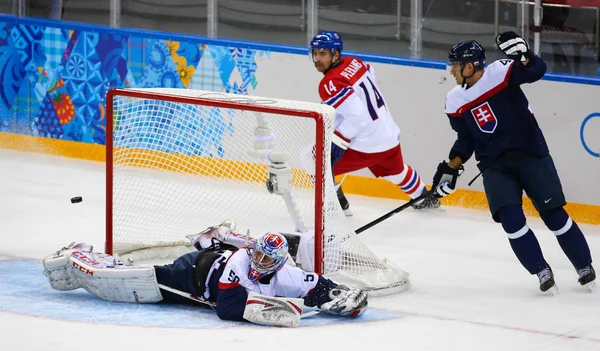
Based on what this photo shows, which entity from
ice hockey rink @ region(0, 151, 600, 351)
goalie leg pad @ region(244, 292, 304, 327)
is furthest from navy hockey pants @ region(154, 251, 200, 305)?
goalie leg pad @ region(244, 292, 304, 327)

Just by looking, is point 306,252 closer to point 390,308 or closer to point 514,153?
point 390,308

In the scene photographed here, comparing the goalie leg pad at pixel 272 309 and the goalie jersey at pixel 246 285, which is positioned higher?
the goalie jersey at pixel 246 285

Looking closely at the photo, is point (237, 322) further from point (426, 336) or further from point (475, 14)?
point (475, 14)

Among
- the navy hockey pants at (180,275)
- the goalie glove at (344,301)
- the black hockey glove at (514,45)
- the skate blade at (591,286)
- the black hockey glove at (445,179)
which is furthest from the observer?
the black hockey glove at (445,179)

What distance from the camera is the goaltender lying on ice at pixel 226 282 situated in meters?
4.98

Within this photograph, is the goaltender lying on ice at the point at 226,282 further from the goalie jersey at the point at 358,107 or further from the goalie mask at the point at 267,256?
the goalie jersey at the point at 358,107

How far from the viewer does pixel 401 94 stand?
25.9 ft

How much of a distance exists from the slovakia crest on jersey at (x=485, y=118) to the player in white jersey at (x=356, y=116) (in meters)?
1.21

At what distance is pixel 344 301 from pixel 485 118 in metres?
1.17

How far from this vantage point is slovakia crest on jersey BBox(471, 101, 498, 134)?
18.8ft

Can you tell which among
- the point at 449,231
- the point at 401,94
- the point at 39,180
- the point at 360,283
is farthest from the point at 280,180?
the point at 39,180

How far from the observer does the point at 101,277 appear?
5.31 meters

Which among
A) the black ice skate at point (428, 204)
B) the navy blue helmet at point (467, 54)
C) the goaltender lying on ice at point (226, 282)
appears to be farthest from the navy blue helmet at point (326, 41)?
the goaltender lying on ice at point (226, 282)

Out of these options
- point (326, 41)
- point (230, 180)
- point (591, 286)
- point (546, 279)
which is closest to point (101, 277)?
point (230, 180)
